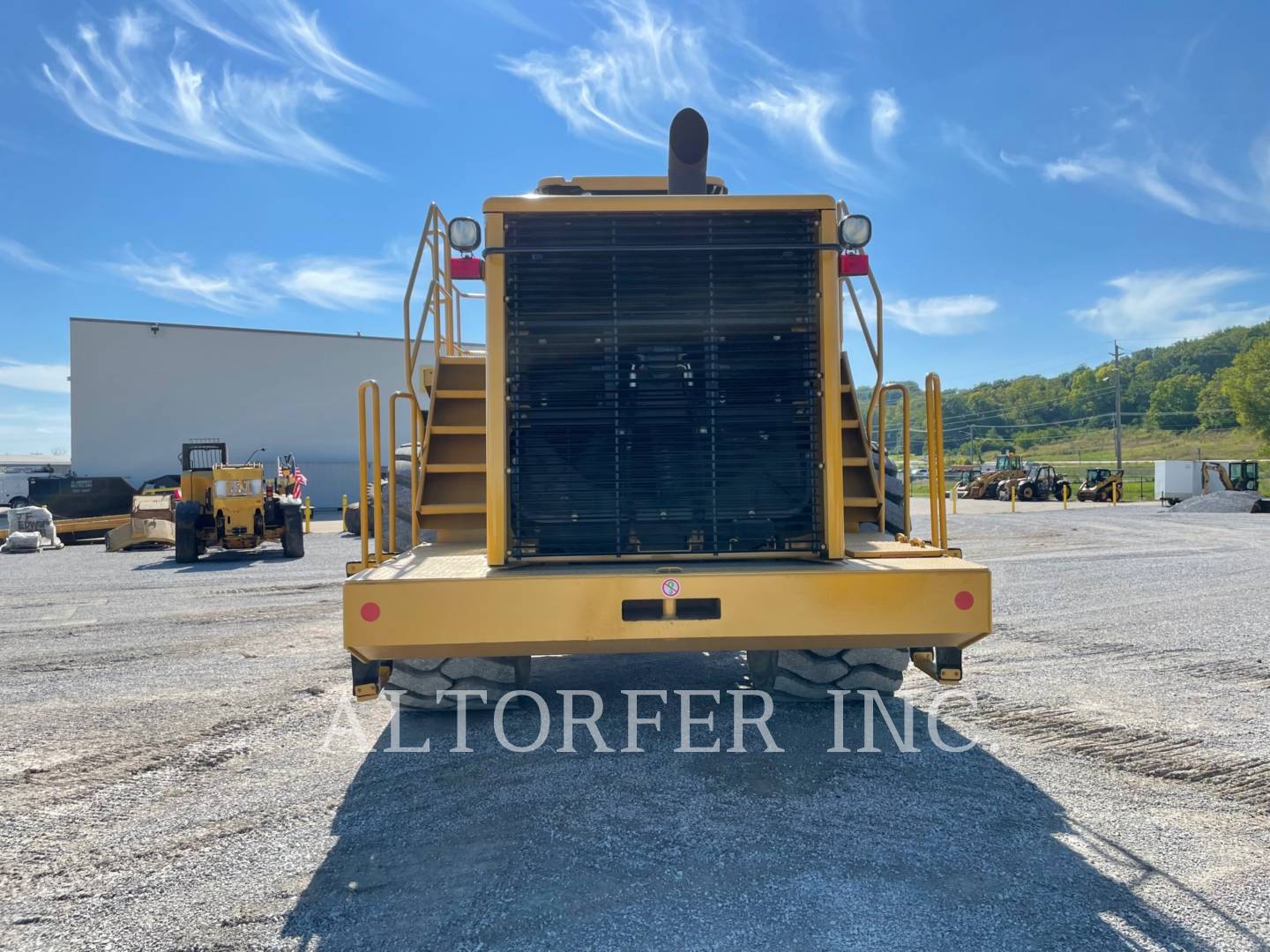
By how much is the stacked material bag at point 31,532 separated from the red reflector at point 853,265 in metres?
20.6

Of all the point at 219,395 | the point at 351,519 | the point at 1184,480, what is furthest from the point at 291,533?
the point at 1184,480

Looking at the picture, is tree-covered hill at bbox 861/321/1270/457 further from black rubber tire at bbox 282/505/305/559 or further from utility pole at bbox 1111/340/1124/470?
black rubber tire at bbox 282/505/305/559

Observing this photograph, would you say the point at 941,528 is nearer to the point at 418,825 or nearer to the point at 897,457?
the point at 897,457

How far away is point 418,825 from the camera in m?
3.68

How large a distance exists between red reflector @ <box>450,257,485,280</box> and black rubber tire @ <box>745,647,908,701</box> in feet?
8.64

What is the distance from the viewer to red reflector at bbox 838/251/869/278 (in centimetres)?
411

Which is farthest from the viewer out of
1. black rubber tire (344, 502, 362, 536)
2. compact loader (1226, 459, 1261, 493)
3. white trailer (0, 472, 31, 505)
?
compact loader (1226, 459, 1261, 493)

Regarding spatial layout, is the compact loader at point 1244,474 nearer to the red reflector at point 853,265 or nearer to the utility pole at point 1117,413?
the utility pole at point 1117,413

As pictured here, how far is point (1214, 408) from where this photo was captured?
9200 centimetres

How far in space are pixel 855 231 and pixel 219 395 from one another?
38.3 metres

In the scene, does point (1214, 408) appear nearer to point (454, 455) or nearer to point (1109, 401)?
point (1109, 401)

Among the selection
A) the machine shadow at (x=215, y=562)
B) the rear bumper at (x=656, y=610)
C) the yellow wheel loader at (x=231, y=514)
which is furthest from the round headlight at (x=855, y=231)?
the yellow wheel loader at (x=231, y=514)

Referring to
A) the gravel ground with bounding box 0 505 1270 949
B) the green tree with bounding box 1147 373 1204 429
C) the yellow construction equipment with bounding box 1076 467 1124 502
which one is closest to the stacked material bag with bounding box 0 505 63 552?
the gravel ground with bounding box 0 505 1270 949

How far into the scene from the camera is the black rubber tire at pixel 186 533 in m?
15.9
